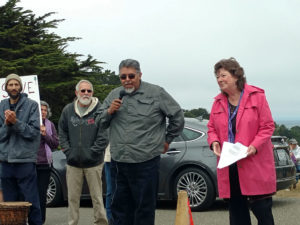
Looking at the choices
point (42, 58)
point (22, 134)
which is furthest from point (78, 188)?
point (42, 58)

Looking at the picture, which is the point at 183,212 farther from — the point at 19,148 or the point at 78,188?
the point at 78,188

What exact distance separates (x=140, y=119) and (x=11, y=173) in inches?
82.0

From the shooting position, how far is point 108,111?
19.4 feet

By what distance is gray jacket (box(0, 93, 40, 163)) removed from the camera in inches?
272

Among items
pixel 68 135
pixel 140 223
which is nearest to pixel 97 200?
pixel 68 135

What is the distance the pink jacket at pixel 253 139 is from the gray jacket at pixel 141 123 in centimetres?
81

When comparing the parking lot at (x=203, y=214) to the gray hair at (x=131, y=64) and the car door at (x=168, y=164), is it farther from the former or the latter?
the gray hair at (x=131, y=64)

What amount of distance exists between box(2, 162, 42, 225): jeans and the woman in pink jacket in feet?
8.75

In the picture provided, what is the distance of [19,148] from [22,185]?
0.48 meters

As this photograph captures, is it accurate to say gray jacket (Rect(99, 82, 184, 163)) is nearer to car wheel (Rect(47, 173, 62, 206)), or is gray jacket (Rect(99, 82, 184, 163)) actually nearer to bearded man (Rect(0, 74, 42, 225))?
bearded man (Rect(0, 74, 42, 225))

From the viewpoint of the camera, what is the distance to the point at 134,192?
19.3ft

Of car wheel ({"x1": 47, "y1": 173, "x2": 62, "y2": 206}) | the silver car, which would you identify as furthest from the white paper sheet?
car wheel ({"x1": 47, "y1": 173, "x2": 62, "y2": 206})

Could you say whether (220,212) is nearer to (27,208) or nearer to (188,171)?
(188,171)

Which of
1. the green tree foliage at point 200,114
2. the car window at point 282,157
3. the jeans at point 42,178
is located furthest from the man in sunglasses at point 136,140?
the green tree foliage at point 200,114
